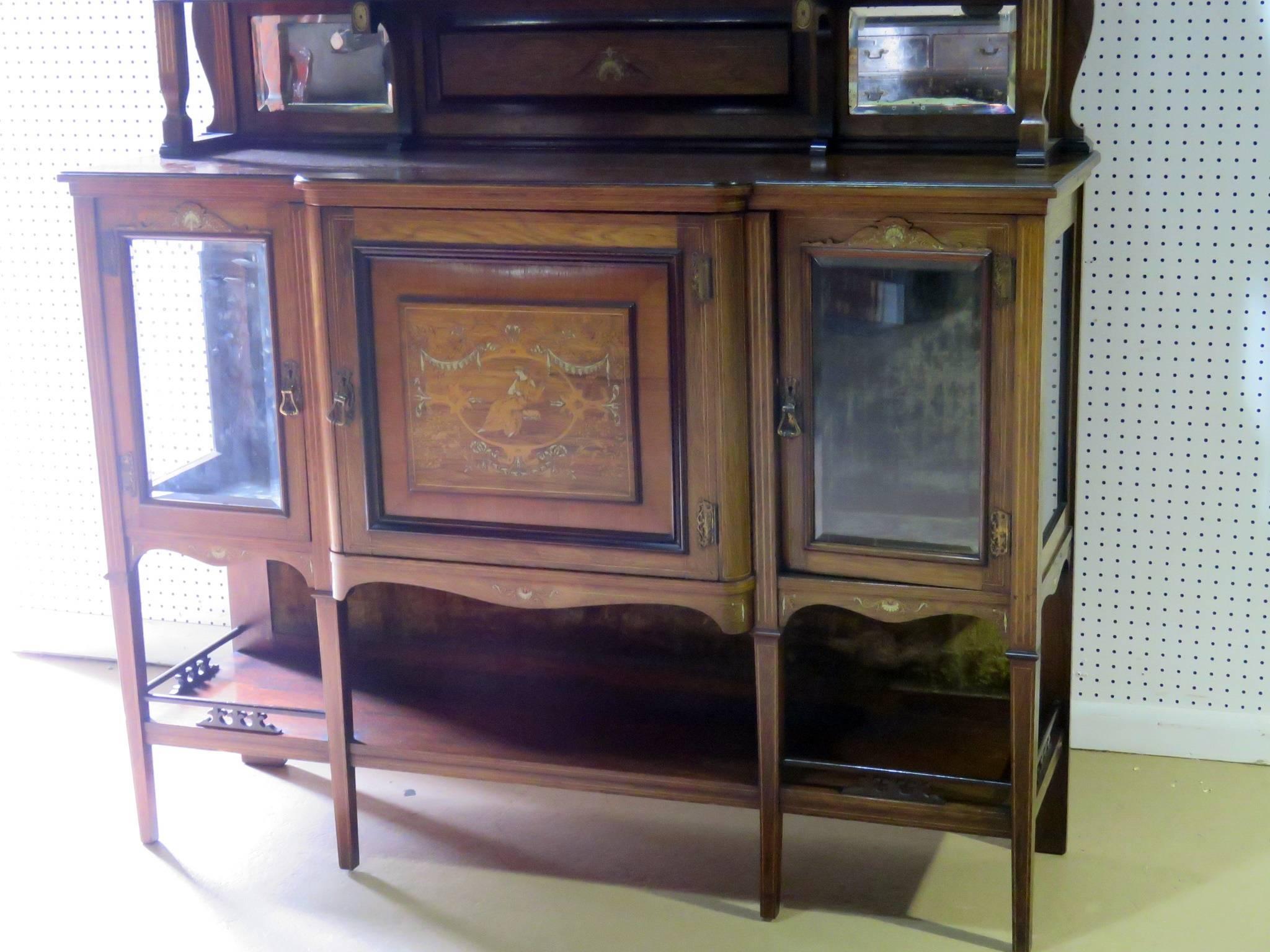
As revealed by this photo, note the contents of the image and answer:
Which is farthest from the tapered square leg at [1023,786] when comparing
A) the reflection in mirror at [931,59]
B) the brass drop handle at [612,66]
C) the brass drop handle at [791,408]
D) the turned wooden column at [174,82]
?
the turned wooden column at [174,82]

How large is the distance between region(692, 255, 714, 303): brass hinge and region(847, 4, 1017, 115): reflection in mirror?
577 millimetres

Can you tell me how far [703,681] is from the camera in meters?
3.17

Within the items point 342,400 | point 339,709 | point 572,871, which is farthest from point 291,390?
point 572,871

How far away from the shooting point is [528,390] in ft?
8.69

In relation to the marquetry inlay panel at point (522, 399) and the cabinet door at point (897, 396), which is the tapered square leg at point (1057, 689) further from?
the marquetry inlay panel at point (522, 399)

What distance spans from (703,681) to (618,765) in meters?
0.38

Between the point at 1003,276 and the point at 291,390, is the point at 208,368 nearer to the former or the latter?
the point at 291,390

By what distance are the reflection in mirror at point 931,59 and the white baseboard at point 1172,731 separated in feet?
4.57

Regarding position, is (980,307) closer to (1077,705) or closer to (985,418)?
(985,418)

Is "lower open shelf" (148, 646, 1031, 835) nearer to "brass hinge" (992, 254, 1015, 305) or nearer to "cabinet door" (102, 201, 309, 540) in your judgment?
"cabinet door" (102, 201, 309, 540)

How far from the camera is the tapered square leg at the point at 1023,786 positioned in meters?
2.56

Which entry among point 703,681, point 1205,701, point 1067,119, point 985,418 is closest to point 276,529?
point 703,681

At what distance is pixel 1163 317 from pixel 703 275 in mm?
1171

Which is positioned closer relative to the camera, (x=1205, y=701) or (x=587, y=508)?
(x=587, y=508)
